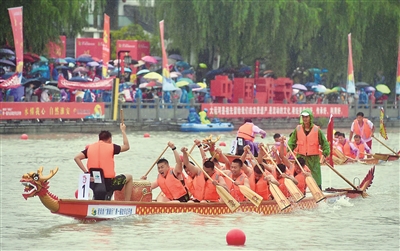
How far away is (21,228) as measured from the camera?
1595cm

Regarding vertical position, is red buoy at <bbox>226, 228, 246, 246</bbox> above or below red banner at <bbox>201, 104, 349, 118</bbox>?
below

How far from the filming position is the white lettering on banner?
49.9 feet

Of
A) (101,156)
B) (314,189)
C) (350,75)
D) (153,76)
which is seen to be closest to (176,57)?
(153,76)

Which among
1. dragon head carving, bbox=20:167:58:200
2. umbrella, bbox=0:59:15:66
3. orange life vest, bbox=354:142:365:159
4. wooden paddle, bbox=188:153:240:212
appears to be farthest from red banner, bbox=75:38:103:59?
dragon head carving, bbox=20:167:58:200

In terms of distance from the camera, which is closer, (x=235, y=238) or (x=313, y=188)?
(x=235, y=238)

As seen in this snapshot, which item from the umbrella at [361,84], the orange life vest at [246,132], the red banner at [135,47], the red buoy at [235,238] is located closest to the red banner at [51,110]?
the red banner at [135,47]

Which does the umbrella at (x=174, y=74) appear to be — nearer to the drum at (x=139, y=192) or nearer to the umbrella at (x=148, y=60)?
the umbrella at (x=148, y=60)

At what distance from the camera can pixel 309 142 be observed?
17500 millimetres

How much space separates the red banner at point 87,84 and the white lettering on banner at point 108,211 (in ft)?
61.9

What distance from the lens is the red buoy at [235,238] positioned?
14.3 m

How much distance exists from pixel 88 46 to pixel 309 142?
87.9ft

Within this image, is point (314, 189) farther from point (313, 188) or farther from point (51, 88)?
point (51, 88)

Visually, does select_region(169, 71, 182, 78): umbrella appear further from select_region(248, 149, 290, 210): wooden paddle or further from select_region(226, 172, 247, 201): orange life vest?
select_region(248, 149, 290, 210): wooden paddle

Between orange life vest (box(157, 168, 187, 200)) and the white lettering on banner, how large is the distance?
844 mm
